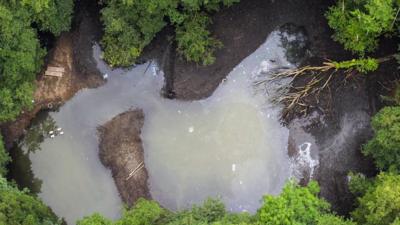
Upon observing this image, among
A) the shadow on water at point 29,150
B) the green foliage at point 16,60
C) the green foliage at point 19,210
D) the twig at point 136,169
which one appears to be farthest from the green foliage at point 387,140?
the shadow on water at point 29,150

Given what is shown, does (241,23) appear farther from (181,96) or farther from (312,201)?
(312,201)

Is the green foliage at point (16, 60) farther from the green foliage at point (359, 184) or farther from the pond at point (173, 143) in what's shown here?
the green foliage at point (359, 184)

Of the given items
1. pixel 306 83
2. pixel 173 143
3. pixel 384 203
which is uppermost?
pixel 306 83

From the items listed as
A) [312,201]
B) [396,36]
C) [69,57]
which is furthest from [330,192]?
[69,57]

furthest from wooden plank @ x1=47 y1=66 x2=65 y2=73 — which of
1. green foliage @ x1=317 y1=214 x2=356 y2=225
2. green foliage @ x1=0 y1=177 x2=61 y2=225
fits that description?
green foliage @ x1=317 y1=214 x2=356 y2=225

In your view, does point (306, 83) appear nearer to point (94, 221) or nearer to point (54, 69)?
point (94, 221)

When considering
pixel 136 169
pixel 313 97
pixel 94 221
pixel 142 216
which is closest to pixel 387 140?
pixel 313 97
